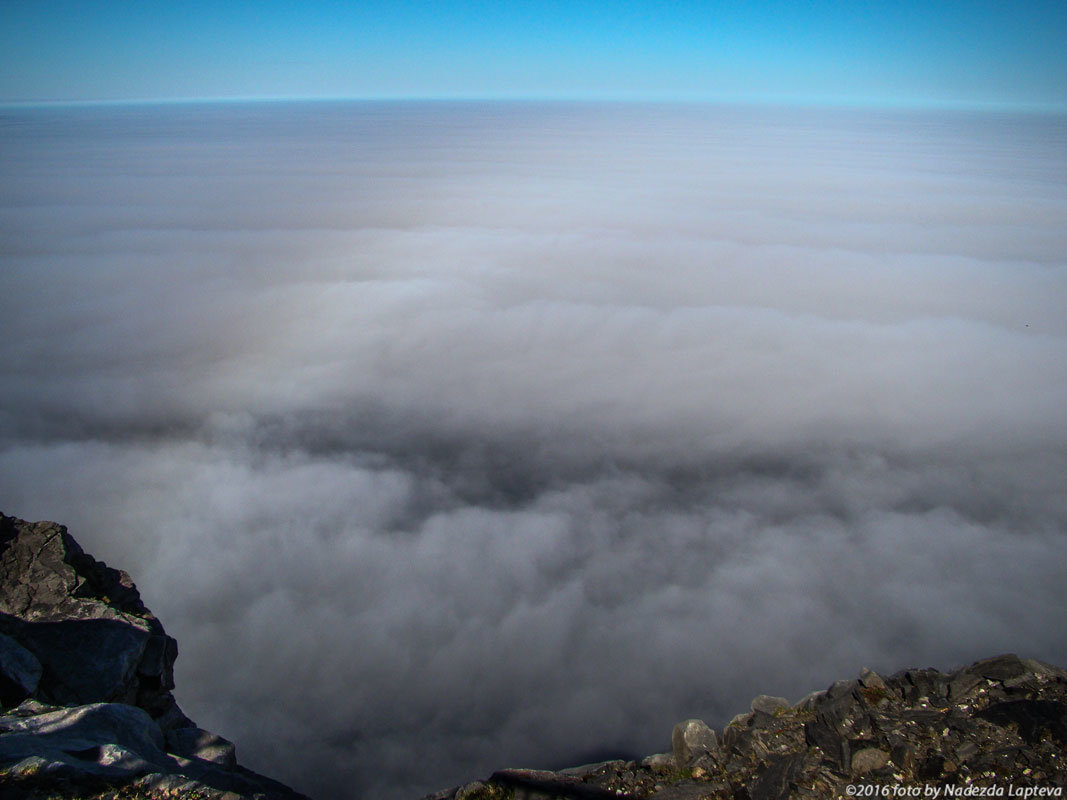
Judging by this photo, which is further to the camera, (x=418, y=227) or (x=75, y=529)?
(x=418, y=227)

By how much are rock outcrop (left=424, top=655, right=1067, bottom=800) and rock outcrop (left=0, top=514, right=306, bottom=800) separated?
14.0 feet

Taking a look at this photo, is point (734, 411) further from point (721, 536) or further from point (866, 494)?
point (721, 536)

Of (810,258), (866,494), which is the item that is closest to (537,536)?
(866,494)

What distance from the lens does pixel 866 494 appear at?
40188 millimetres

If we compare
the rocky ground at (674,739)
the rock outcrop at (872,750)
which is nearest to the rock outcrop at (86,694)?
the rocky ground at (674,739)

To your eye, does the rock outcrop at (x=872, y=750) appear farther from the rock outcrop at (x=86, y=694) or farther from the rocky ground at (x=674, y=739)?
the rock outcrop at (x=86, y=694)

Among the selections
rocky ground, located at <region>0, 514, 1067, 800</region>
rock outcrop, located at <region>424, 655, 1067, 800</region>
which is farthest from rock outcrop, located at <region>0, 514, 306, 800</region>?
rock outcrop, located at <region>424, 655, 1067, 800</region>

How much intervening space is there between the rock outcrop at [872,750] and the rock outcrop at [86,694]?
4263mm

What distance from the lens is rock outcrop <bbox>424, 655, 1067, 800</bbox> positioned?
686 cm

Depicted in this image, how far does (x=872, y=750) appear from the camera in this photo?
743 centimetres

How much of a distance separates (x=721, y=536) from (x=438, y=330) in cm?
5106

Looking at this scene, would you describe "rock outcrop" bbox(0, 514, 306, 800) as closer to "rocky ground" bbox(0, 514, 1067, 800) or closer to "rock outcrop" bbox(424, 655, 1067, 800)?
"rocky ground" bbox(0, 514, 1067, 800)

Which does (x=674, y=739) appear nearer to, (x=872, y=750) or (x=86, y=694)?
(x=872, y=750)

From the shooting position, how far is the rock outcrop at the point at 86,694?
591 centimetres
